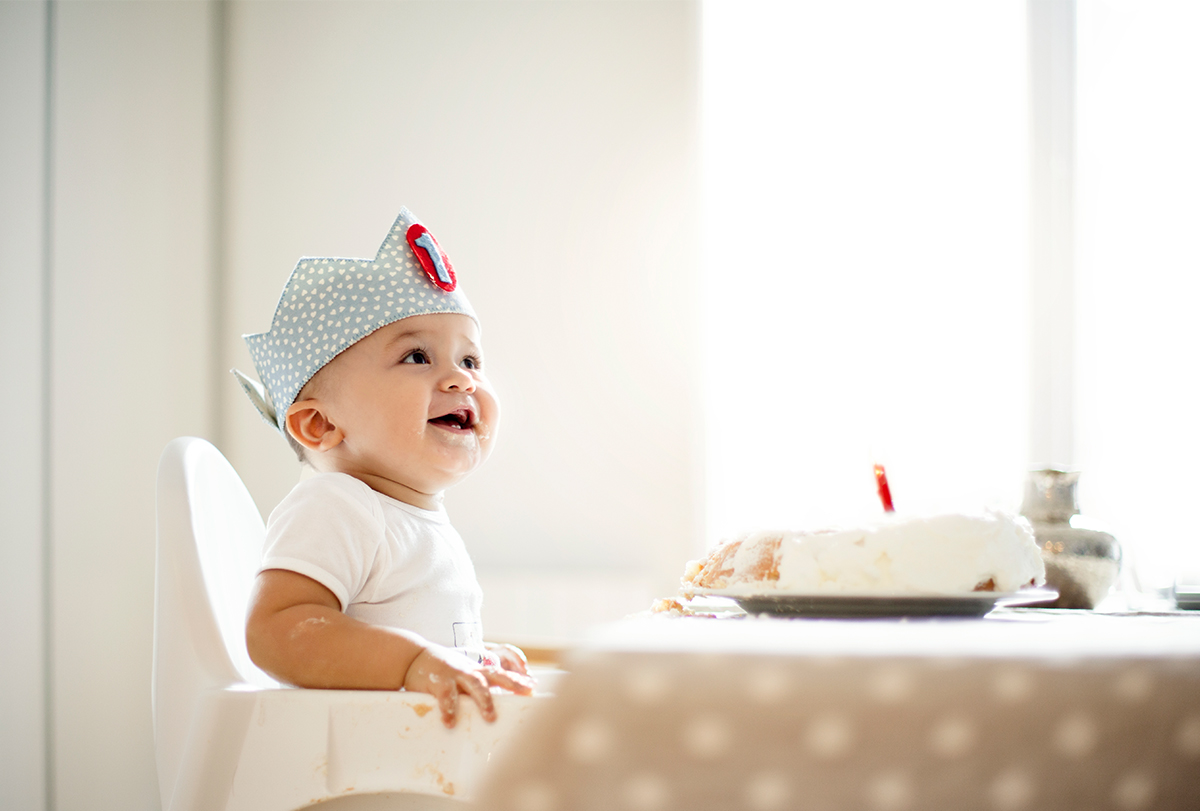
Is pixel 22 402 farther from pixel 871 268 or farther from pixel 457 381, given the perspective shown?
pixel 871 268

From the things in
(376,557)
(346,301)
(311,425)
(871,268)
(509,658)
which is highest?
(871,268)

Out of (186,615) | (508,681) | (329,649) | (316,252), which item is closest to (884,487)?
(508,681)

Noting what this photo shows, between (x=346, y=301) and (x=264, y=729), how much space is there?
45 centimetres

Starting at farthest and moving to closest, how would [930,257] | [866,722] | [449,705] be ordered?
[930,257] → [449,705] → [866,722]

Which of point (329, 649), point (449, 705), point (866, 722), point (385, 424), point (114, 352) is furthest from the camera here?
point (114, 352)

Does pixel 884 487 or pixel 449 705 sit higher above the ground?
pixel 884 487

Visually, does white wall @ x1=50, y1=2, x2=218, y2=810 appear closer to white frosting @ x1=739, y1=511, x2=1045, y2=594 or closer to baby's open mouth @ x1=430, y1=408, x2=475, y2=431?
baby's open mouth @ x1=430, y1=408, x2=475, y2=431

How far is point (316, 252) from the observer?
250 centimetres

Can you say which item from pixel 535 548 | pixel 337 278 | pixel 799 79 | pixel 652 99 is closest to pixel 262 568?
pixel 337 278

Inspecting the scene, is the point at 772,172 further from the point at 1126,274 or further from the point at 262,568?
the point at 262,568

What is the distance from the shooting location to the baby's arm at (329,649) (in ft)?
1.97

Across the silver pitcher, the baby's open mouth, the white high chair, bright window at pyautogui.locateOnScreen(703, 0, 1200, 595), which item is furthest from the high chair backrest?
bright window at pyautogui.locateOnScreen(703, 0, 1200, 595)

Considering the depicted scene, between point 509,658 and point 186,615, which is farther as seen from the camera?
point 509,658

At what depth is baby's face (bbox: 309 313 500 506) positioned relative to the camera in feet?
2.97
